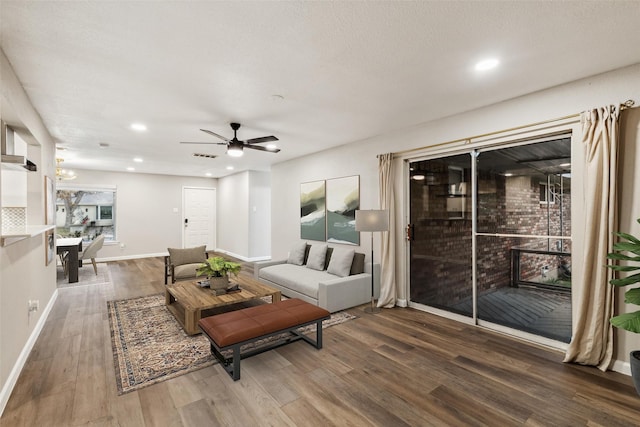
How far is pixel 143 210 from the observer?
8766 mm

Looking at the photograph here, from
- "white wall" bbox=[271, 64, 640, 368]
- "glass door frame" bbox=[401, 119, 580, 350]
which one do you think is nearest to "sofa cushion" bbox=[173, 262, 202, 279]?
"white wall" bbox=[271, 64, 640, 368]

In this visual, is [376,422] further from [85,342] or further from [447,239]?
[85,342]

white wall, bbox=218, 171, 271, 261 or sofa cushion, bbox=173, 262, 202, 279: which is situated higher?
white wall, bbox=218, 171, 271, 261

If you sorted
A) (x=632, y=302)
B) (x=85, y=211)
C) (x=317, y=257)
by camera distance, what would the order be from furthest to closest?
(x=85, y=211) → (x=317, y=257) → (x=632, y=302)

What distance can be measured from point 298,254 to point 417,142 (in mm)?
2890

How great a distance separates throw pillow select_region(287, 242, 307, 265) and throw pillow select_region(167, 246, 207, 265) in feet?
5.34

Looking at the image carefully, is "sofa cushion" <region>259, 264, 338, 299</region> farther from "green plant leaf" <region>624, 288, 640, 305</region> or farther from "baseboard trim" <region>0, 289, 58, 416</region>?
"green plant leaf" <region>624, 288, 640, 305</region>

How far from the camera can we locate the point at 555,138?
120 inches

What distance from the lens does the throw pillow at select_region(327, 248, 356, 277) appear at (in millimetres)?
4578

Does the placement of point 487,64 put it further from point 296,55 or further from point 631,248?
point 631,248

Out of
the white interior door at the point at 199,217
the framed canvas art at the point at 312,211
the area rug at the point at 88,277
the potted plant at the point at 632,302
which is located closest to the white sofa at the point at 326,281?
the framed canvas art at the point at 312,211

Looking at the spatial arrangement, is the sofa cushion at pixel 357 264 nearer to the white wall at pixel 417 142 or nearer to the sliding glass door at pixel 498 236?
the white wall at pixel 417 142

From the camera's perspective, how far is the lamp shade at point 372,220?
13.3 feet

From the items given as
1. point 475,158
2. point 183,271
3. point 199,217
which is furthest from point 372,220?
point 199,217
